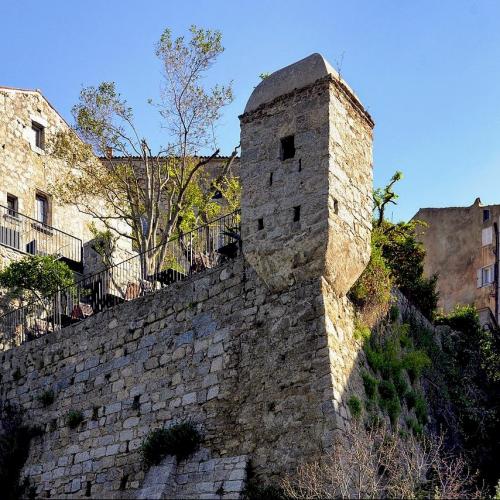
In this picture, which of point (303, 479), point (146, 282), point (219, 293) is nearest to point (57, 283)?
point (146, 282)

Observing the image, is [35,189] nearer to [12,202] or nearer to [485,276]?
[12,202]

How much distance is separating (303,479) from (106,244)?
13.2 meters

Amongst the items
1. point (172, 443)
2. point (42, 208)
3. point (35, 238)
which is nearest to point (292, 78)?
point (172, 443)

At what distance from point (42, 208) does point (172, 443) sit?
42.9ft

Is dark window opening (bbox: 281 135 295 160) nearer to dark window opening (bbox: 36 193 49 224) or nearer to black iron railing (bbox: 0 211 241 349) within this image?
black iron railing (bbox: 0 211 241 349)

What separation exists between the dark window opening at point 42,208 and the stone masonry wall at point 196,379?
7887mm

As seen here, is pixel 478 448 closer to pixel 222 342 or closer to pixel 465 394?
pixel 465 394

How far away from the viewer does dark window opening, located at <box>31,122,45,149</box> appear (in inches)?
1109

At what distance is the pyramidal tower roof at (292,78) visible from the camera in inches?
657

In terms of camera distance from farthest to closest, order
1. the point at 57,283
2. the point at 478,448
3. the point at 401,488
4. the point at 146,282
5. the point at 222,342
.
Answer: the point at 57,283 < the point at 146,282 < the point at 478,448 < the point at 222,342 < the point at 401,488

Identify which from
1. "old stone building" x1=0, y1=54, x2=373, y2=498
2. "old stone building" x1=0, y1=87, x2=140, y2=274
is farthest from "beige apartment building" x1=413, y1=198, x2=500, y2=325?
"old stone building" x1=0, y1=54, x2=373, y2=498

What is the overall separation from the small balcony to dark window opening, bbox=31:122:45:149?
243 cm

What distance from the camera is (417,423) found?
1720 centimetres

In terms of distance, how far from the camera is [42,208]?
2775 cm
